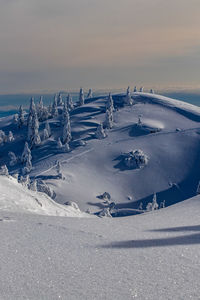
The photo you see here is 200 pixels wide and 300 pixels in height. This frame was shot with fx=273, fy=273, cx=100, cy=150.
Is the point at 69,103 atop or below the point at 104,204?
atop

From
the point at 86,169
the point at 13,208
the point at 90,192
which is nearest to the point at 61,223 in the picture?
the point at 13,208

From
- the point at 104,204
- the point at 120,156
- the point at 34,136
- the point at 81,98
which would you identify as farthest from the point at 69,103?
the point at 104,204

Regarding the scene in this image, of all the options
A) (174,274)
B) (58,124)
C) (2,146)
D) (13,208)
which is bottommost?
(2,146)

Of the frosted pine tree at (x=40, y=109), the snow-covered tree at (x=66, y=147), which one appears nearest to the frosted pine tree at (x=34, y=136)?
the snow-covered tree at (x=66, y=147)

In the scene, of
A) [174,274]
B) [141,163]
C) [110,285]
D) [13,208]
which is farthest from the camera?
[141,163]

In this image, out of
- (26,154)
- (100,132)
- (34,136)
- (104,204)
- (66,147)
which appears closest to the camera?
(104,204)

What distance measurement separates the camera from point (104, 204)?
63188 millimetres

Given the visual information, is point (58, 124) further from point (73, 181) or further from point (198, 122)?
point (198, 122)

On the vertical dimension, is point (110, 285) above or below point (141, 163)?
Answer: above

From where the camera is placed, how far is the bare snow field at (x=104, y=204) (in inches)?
223

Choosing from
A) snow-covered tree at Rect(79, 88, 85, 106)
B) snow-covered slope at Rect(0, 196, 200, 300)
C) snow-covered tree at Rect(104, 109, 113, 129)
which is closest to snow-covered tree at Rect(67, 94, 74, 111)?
snow-covered tree at Rect(79, 88, 85, 106)

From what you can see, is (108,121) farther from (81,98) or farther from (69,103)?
(81,98)

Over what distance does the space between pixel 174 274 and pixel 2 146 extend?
112 metres

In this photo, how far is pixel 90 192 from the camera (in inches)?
2648
